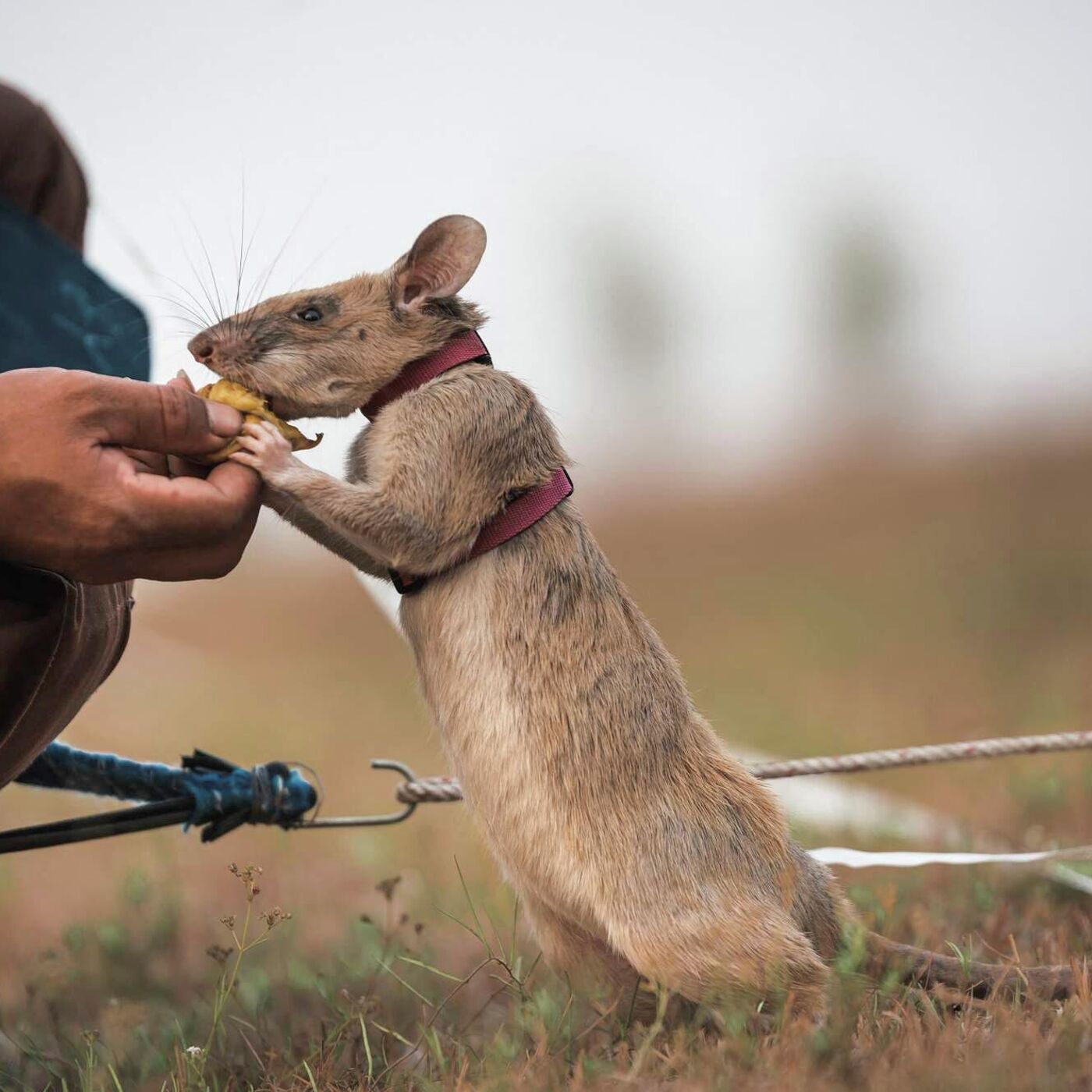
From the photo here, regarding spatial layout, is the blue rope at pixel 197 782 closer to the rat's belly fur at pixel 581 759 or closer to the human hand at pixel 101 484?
the rat's belly fur at pixel 581 759

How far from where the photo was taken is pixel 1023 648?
7.43m

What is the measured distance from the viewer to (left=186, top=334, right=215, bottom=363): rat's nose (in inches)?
89.0

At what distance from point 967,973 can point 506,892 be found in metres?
1.91

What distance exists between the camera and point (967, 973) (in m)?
2.18

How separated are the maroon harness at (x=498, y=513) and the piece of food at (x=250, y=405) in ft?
0.55

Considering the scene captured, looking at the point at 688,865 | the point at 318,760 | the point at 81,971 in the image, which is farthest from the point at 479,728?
the point at 318,760

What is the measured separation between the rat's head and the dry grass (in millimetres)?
747

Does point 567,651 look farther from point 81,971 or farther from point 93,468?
point 81,971

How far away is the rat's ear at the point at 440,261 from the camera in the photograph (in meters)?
2.30

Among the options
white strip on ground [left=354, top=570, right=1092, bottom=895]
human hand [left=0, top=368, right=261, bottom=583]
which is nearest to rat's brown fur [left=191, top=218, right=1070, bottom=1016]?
human hand [left=0, top=368, right=261, bottom=583]

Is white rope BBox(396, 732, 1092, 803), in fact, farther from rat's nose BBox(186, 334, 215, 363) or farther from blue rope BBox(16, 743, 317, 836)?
rat's nose BBox(186, 334, 215, 363)

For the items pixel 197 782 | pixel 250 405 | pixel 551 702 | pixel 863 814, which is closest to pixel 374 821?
pixel 197 782

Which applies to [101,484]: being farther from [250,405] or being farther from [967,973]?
[967,973]

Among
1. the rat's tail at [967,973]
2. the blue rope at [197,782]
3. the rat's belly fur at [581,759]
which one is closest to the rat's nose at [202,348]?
the rat's belly fur at [581,759]
